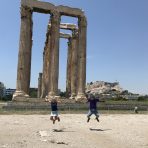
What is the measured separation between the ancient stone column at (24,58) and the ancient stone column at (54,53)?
328 cm

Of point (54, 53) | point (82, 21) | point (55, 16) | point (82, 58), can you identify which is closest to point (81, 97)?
point (82, 58)

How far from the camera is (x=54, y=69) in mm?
52531

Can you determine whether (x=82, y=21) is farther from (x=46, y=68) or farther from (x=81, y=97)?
(x=81, y=97)

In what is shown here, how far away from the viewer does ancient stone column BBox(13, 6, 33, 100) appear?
50.2 meters

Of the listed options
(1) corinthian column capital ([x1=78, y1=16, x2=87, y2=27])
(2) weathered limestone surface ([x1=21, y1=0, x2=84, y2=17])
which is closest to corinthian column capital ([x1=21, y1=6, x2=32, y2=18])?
(2) weathered limestone surface ([x1=21, y1=0, x2=84, y2=17])

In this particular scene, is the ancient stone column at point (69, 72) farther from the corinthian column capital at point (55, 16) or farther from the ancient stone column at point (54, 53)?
the corinthian column capital at point (55, 16)

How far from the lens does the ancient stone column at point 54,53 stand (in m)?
52.1

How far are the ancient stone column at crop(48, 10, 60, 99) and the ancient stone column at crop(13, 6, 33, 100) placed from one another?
10.7 ft

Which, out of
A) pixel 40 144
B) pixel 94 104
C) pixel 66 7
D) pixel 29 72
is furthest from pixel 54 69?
pixel 40 144

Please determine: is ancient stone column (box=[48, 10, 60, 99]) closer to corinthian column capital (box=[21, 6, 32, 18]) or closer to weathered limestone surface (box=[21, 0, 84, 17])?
weathered limestone surface (box=[21, 0, 84, 17])

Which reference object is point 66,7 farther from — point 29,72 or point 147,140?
point 147,140

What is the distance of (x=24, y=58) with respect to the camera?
Answer: 50844mm

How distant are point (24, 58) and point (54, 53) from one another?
4515 millimetres

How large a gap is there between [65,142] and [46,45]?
48.4 meters
